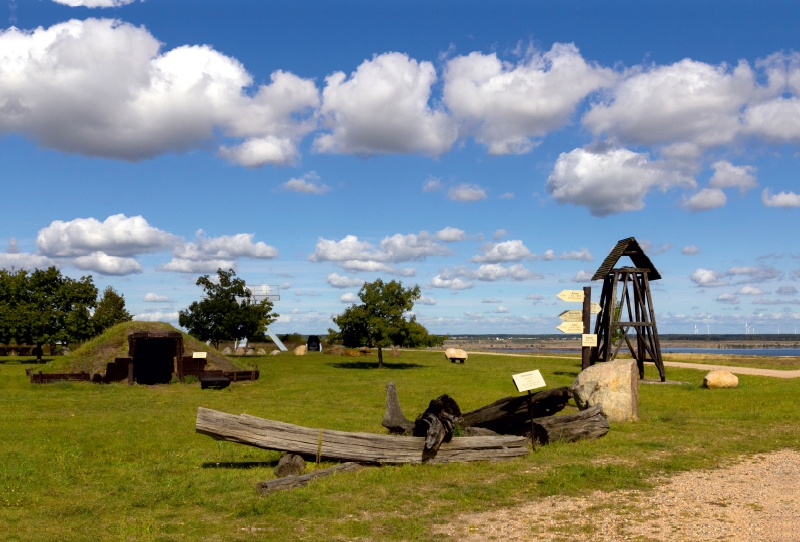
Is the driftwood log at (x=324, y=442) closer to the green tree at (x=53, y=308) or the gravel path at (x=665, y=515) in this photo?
the gravel path at (x=665, y=515)

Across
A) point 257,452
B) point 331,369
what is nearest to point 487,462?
point 257,452

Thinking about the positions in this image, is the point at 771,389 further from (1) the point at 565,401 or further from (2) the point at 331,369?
(2) the point at 331,369

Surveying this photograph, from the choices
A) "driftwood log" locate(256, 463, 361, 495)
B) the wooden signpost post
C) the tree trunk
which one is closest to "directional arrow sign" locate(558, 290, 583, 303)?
the wooden signpost post

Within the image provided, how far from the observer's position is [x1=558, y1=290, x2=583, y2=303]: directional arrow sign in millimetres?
19797

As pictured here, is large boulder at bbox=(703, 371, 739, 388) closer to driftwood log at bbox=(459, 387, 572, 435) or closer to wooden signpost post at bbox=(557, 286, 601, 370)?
wooden signpost post at bbox=(557, 286, 601, 370)

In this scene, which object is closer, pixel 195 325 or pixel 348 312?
pixel 348 312

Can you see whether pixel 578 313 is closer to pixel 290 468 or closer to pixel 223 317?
pixel 290 468

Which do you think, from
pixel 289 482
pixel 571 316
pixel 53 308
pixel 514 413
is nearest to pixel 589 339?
pixel 571 316

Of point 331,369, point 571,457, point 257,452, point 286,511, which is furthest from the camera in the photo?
point 331,369

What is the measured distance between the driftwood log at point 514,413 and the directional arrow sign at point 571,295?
6.18m

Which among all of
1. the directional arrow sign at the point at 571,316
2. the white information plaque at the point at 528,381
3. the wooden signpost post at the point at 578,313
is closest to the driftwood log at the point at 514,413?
the white information plaque at the point at 528,381

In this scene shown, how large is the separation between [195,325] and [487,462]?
50328mm

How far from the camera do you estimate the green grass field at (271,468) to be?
864 cm

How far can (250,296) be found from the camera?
62.1 meters
